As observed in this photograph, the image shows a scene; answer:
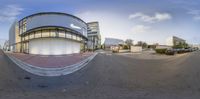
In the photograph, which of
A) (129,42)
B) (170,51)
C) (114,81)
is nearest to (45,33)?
(114,81)

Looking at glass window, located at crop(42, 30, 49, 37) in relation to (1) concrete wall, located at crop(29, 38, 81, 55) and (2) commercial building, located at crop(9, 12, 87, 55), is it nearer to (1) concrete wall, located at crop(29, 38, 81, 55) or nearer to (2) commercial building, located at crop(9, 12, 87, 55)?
(2) commercial building, located at crop(9, 12, 87, 55)

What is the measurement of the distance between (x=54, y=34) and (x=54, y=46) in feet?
0.98

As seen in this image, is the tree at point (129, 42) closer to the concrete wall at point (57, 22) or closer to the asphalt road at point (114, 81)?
the asphalt road at point (114, 81)

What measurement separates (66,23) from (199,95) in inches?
141

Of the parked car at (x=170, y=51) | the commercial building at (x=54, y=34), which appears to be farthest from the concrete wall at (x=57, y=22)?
the parked car at (x=170, y=51)

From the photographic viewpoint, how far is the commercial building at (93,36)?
6213mm

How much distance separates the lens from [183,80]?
6.70 metres

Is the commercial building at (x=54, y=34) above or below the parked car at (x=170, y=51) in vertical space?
above

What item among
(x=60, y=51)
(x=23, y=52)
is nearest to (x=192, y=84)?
(x=60, y=51)

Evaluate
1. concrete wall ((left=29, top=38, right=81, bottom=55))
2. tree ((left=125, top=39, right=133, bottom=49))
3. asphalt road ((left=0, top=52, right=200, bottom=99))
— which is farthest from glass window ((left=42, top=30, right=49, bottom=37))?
tree ((left=125, top=39, right=133, bottom=49))

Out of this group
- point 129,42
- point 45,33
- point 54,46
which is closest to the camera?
point 54,46

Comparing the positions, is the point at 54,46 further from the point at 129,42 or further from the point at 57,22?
the point at 129,42

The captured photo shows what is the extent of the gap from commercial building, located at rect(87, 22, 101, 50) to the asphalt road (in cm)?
104

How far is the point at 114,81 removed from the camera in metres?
6.92
